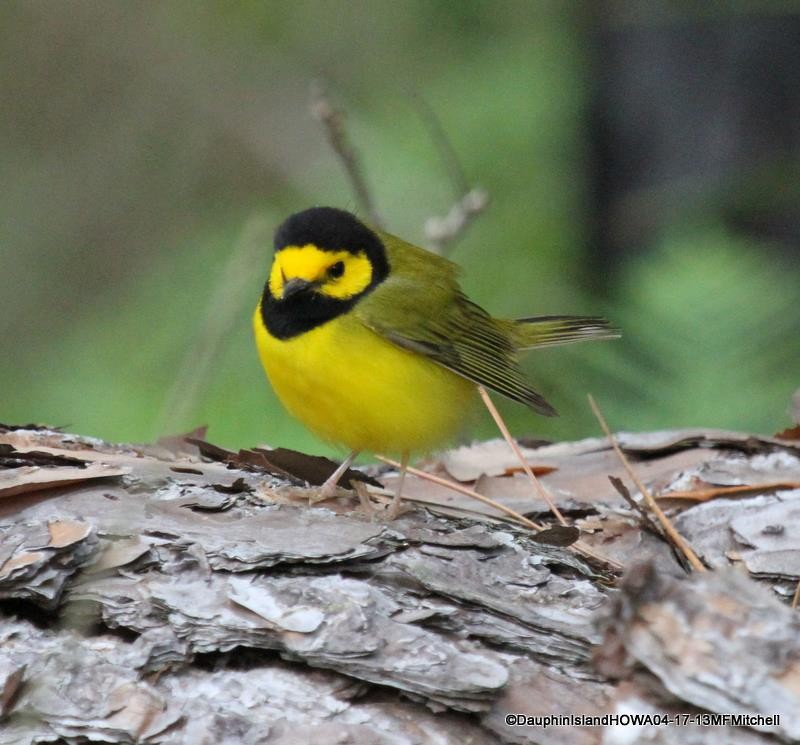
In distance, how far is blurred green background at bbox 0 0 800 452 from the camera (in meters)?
4.95

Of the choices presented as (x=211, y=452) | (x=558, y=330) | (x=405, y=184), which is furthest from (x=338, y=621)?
(x=405, y=184)

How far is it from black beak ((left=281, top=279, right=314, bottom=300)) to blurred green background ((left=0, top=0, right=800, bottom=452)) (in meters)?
0.22

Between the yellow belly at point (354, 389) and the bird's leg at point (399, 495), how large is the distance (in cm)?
5

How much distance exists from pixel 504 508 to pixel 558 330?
1547 millimetres

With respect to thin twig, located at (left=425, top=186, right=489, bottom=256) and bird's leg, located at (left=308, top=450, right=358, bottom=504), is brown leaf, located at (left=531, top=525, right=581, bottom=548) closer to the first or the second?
bird's leg, located at (left=308, top=450, right=358, bottom=504)

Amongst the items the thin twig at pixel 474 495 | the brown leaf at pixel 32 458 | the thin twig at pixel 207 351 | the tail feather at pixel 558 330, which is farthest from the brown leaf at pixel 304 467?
the tail feather at pixel 558 330

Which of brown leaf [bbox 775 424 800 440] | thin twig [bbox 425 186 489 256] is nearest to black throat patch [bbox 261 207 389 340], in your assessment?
thin twig [bbox 425 186 489 256]

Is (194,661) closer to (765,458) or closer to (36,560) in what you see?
(36,560)

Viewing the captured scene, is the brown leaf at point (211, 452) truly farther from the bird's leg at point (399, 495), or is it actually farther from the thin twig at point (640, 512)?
the thin twig at point (640, 512)

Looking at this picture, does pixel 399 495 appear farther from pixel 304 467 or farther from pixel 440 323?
pixel 440 323

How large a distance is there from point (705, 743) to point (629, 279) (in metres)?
3.57

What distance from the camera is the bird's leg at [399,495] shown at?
3479mm

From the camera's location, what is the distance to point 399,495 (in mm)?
3746

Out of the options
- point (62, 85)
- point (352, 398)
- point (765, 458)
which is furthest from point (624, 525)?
point (62, 85)
